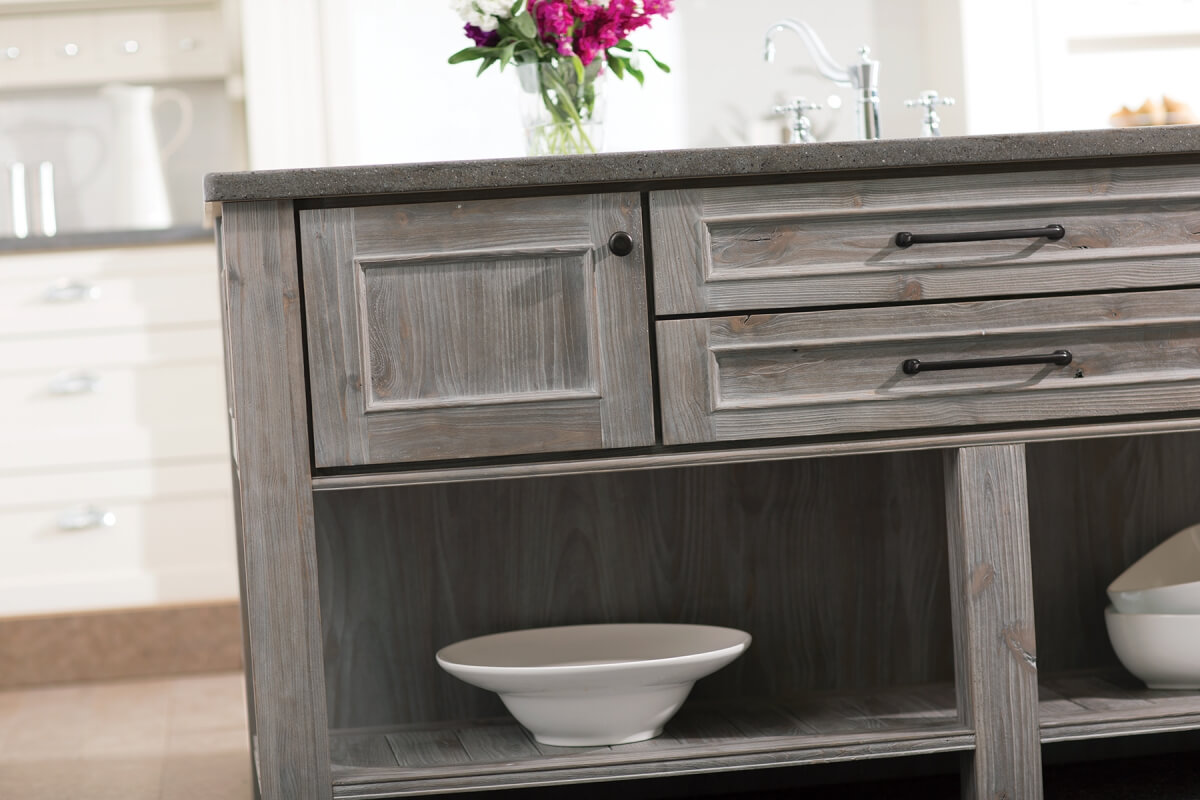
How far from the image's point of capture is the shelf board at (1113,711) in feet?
4.35

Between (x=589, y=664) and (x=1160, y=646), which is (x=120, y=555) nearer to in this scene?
(x=589, y=664)

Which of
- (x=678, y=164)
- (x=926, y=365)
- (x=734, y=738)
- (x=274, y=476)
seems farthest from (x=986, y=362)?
(x=274, y=476)

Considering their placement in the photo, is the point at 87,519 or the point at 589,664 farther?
the point at 87,519

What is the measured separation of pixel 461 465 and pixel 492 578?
317 mm

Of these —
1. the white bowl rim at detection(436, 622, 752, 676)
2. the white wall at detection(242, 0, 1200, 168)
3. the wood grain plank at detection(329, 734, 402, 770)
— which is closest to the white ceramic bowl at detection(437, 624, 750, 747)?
the white bowl rim at detection(436, 622, 752, 676)

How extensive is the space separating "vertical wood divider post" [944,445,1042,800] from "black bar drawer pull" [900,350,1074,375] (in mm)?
85

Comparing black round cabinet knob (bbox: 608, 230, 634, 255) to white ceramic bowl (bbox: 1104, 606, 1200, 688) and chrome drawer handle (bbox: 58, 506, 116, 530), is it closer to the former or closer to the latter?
white ceramic bowl (bbox: 1104, 606, 1200, 688)

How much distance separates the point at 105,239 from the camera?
2.45 m

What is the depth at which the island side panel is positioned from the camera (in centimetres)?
120

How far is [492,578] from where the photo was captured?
4.98ft

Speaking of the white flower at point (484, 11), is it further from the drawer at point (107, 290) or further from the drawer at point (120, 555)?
the drawer at point (120, 555)

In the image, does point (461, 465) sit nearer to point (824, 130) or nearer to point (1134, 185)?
point (1134, 185)

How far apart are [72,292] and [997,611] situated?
6.19 feet

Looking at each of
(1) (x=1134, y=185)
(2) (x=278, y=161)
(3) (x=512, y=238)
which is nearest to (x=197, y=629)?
(2) (x=278, y=161)
